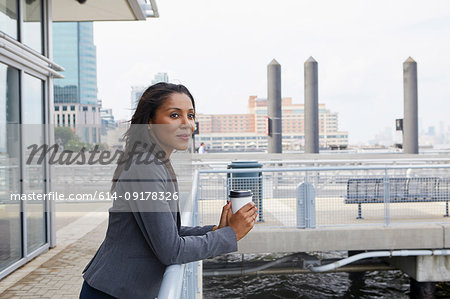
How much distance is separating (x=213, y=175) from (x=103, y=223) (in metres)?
2.67

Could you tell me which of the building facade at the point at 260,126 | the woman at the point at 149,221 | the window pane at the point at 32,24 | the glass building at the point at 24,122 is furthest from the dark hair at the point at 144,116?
the building facade at the point at 260,126

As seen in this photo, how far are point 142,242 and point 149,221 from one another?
11 cm

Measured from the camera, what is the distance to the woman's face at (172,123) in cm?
142

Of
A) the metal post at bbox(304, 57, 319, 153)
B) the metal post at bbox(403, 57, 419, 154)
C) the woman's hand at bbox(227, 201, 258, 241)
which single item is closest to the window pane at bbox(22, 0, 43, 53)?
the woman's hand at bbox(227, 201, 258, 241)

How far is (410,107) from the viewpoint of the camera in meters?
16.9

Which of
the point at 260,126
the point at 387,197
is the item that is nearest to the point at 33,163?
the point at 387,197

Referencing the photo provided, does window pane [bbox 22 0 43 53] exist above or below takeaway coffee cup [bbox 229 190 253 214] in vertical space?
above

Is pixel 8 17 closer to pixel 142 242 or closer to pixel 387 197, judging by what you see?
pixel 142 242

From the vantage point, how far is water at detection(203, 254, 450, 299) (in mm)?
7816

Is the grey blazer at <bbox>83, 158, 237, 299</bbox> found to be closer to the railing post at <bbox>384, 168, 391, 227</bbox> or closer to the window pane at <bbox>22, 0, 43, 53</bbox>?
the window pane at <bbox>22, 0, 43, 53</bbox>

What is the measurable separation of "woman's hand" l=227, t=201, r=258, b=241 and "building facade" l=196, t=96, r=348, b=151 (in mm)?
92568

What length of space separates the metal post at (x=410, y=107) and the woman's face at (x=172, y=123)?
56.5 feet

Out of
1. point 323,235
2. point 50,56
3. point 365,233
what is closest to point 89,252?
point 50,56

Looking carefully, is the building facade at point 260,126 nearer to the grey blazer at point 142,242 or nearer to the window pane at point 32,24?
the window pane at point 32,24
